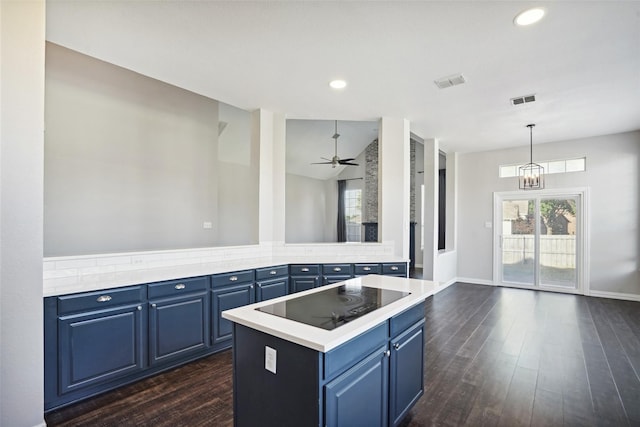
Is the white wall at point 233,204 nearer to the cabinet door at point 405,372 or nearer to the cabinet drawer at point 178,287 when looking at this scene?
the cabinet drawer at point 178,287

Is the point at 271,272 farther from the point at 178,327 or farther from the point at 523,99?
the point at 523,99

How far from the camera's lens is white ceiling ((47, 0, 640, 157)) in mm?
2168

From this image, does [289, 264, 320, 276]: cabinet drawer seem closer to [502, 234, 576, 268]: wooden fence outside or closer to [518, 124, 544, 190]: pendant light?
[518, 124, 544, 190]: pendant light

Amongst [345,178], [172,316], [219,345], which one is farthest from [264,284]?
[345,178]

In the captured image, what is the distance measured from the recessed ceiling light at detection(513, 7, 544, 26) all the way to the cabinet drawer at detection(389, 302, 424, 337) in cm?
217

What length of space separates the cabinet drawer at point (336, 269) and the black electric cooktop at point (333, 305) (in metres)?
1.55

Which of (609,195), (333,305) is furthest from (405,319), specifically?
(609,195)

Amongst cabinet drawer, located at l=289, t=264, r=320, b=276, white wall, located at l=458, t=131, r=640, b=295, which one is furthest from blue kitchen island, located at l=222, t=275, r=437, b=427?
white wall, located at l=458, t=131, r=640, b=295

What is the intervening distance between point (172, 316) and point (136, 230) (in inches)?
86.8

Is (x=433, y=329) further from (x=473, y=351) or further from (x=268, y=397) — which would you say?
(x=268, y=397)

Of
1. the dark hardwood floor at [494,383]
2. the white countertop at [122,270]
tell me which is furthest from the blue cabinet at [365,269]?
the dark hardwood floor at [494,383]

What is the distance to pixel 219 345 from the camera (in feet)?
10.2

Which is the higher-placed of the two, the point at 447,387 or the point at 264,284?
the point at 264,284

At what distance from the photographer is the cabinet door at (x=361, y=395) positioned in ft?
4.39
